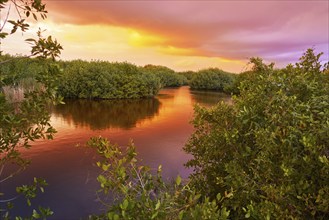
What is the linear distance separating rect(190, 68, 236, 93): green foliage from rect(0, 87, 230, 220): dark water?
3939cm

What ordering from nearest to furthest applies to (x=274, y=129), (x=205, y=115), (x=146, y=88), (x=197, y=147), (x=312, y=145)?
1. (x=312, y=145)
2. (x=274, y=129)
3. (x=205, y=115)
4. (x=197, y=147)
5. (x=146, y=88)

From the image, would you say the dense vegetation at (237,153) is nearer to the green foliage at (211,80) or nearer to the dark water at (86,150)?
the dark water at (86,150)

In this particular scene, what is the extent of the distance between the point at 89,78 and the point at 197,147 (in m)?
41.5

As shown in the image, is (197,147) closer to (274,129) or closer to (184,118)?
(274,129)

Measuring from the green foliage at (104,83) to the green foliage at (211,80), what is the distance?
2679cm

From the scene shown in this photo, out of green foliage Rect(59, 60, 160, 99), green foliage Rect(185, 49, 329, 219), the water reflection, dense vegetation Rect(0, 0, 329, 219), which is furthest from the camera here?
green foliage Rect(59, 60, 160, 99)

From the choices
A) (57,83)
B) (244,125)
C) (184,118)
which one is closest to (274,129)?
(244,125)

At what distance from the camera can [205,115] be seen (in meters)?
8.36

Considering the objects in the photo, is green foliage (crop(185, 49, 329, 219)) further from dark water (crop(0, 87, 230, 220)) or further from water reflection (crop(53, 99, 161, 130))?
water reflection (crop(53, 99, 161, 130))

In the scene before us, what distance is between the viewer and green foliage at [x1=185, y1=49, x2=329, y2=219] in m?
5.00

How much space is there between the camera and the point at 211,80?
75.1m

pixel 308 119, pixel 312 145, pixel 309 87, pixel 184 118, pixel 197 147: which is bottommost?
pixel 184 118

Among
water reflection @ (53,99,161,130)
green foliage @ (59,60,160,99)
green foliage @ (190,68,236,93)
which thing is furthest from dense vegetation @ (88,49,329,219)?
green foliage @ (190,68,236,93)

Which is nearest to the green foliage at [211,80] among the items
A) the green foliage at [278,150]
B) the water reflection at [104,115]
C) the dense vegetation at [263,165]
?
the water reflection at [104,115]
